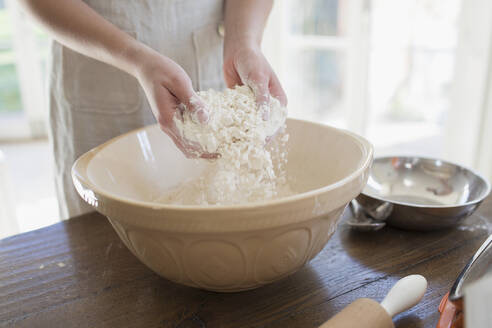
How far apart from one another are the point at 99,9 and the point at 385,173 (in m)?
0.74

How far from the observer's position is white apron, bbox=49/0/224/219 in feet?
3.14

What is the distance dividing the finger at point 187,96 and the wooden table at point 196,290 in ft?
0.89

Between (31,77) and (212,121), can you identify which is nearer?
(212,121)

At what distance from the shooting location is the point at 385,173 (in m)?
0.89

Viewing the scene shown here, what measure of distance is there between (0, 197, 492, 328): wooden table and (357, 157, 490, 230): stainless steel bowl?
4 cm

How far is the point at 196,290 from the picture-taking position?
62 centimetres

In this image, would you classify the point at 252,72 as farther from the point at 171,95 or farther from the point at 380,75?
the point at 380,75

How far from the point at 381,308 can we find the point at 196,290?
274mm

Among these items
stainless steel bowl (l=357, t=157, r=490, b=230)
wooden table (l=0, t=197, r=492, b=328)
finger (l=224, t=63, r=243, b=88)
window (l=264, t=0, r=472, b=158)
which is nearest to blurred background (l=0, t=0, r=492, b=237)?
window (l=264, t=0, r=472, b=158)

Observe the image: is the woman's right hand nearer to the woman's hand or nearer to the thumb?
the thumb

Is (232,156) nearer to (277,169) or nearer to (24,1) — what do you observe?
(277,169)

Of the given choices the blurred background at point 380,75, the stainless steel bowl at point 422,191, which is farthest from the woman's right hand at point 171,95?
the blurred background at point 380,75

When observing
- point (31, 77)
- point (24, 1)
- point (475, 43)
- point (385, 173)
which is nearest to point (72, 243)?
point (24, 1)

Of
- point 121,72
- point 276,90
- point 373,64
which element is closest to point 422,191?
point 276,90
